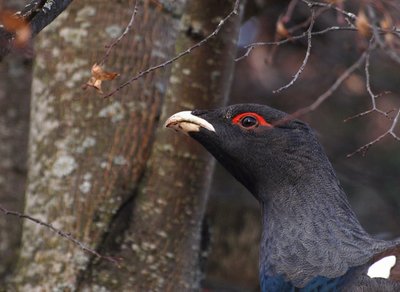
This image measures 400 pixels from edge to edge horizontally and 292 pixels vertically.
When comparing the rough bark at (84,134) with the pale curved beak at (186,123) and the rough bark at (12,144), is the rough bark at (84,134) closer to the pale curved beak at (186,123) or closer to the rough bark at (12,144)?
the pale curved beak at (186,123)

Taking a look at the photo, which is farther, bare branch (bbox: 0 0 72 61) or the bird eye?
the bird eye

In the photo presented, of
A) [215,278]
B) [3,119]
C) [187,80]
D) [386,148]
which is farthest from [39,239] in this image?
[386,148]

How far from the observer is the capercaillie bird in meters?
4.73

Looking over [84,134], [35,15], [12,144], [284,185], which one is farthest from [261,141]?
[12,144]

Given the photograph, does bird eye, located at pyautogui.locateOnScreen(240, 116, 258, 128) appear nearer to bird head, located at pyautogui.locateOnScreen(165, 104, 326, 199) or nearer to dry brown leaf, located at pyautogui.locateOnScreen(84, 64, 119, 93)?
bird head, located at pyautogui.locateOnScreen(165, 104, 326, 199)

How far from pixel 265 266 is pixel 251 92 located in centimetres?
572

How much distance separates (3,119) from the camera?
26.0ft

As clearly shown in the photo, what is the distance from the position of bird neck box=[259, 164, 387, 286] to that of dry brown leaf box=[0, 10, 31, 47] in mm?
1923

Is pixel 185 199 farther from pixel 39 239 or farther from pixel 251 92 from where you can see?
pixel 251 92

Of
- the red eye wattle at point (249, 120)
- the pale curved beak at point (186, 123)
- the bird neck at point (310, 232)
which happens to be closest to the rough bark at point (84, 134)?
the pale curved beak at point (186, 123)

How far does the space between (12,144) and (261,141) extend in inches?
136

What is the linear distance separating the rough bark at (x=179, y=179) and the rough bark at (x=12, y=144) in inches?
83.2

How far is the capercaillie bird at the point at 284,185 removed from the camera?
4730 mm

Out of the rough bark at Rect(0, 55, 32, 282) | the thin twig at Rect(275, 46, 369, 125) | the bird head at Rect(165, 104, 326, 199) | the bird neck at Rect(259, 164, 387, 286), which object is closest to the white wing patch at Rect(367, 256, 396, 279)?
the bird neck at Rect(259, 164, 387, 286)
